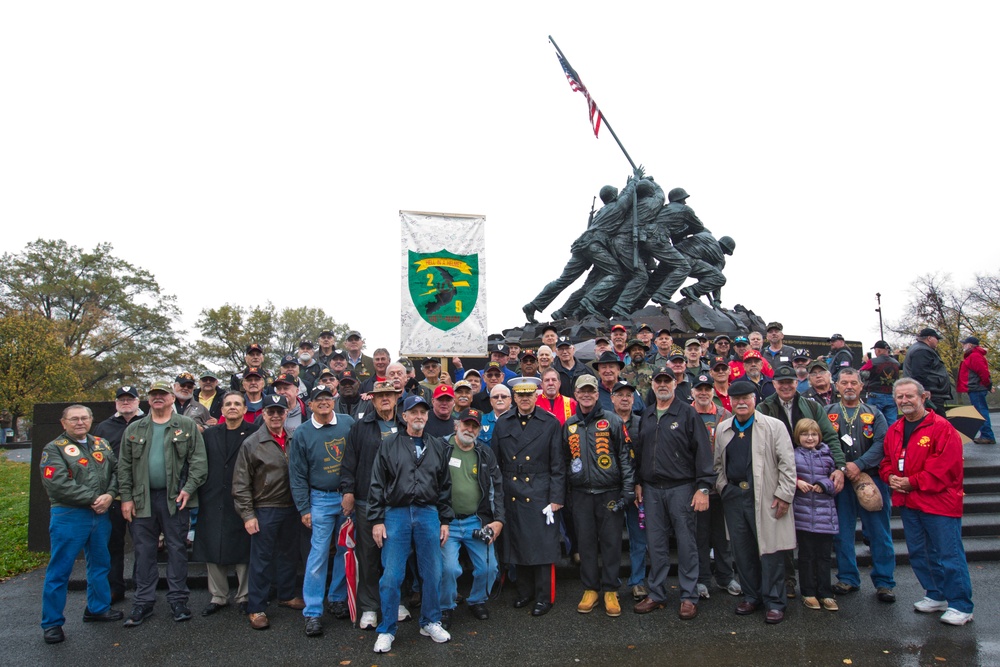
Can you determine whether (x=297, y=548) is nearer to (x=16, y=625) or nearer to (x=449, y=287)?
(x=16, y=625)

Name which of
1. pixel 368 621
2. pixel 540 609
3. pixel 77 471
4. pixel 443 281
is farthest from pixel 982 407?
pixel 77 471

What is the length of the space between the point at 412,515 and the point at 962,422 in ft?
26.2

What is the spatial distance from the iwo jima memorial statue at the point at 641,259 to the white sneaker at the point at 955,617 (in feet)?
36.3

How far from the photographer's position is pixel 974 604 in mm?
5398

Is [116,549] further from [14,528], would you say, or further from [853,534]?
[853,534]

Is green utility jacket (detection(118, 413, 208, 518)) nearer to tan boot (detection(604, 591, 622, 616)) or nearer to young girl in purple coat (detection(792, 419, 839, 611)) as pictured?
tan boot (detection(604, 591, 622, 616))

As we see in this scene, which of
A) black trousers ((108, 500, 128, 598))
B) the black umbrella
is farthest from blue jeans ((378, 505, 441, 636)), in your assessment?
the black umbrella

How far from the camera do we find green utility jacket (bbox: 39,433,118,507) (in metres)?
5.23

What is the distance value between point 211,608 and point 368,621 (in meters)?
1.50

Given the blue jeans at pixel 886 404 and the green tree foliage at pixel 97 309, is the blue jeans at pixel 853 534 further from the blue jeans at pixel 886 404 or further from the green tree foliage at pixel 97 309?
the green tree foliage at pixel 97 309

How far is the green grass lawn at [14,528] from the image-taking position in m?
7.27

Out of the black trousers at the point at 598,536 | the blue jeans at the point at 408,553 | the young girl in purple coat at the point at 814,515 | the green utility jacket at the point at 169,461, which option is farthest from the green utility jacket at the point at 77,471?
the young girl in purple coat at the point at 814,515

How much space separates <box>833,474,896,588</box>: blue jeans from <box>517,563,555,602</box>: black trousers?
2595mm

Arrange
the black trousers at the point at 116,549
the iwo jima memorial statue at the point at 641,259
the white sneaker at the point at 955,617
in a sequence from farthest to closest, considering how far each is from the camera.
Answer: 1. the iwo jima memorial statue at the point at 641,259
2. the black trousers at the point at 116,549
3. the white sneaker at the point at 955,617
